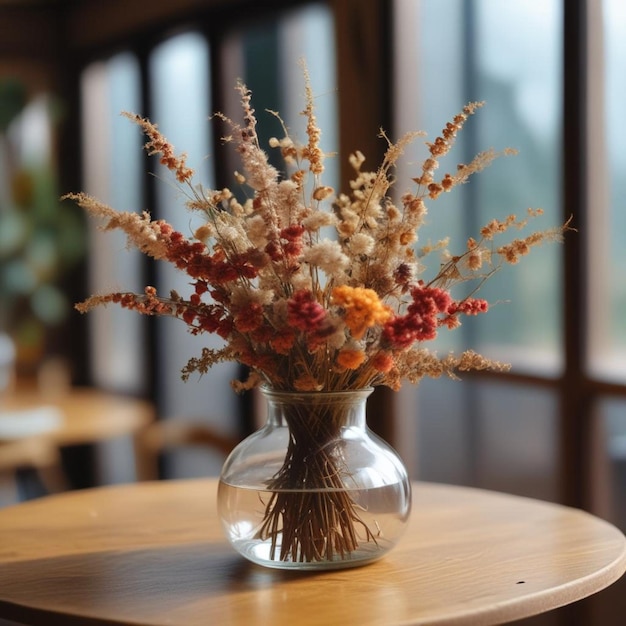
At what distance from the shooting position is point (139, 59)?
4773 mm

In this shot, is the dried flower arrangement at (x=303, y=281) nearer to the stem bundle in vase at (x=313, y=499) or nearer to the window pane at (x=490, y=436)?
the stem bundle in vase at (x=313, y=499)

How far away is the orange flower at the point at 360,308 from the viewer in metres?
1.30

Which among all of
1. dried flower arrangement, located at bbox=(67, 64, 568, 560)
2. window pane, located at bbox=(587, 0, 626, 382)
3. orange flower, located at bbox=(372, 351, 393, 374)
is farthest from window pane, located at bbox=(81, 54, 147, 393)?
orange flower, located at bbox=(372, 351, 393, 374)

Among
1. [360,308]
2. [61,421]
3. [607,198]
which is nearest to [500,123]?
[607,198]

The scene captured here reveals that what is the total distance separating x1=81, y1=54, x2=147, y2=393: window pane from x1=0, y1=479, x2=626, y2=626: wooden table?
10.3 ft

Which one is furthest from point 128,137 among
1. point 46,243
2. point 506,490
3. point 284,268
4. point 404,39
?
point 284,268

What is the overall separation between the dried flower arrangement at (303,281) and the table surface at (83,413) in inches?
87.4

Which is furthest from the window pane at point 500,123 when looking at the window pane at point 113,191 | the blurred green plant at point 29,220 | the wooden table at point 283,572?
the blurred green plant at point 29,220

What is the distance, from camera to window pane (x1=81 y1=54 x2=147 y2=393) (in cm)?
495

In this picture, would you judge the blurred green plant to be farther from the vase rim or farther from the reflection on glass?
the vase rim

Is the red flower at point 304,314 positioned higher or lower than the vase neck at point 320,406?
higher

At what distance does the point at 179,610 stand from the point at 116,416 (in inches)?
103

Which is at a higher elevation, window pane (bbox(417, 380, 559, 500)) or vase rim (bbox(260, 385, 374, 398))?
vase rim (bbox(260, 385, 374, 398))

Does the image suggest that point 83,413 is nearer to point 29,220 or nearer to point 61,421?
point 61,421
